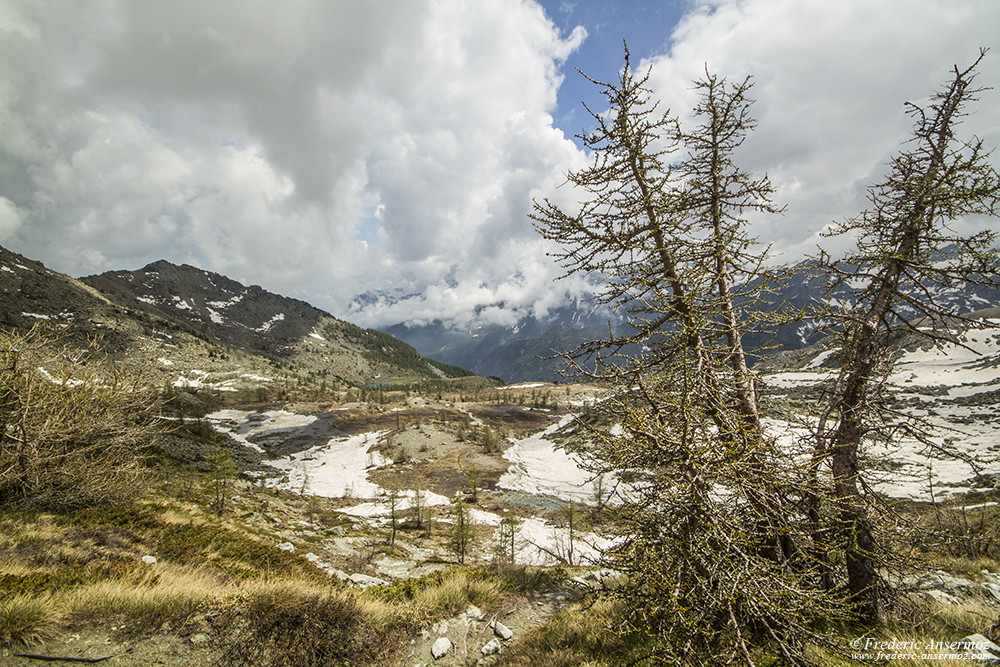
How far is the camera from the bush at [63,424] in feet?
29.4

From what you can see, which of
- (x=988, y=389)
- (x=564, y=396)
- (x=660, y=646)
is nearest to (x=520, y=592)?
(x=660, y=646)

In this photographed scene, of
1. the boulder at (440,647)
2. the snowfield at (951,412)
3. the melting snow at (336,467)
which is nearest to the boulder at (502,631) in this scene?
the boulder at (440,647)

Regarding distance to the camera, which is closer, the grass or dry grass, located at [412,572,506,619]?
the grass

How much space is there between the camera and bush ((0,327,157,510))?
29.4 feet

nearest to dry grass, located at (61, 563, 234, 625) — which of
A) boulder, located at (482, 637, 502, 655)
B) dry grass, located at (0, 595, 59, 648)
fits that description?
dry grass, located at (0, 595, 59, 648)

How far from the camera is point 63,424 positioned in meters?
10.1

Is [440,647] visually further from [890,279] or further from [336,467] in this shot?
[336,467]

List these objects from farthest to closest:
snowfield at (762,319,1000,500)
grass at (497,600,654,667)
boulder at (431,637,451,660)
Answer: snowfield at (762,319,1000,500)
boulder at (431,637,451,660)
grass at (497,600,654,667)

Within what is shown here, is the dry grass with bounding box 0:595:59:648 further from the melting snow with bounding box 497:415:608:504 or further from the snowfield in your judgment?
the melting snow with bounding box 497:415:608:504

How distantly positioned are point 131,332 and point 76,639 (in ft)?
482

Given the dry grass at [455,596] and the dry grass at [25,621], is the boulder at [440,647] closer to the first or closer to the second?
the dry grass at [455,596]

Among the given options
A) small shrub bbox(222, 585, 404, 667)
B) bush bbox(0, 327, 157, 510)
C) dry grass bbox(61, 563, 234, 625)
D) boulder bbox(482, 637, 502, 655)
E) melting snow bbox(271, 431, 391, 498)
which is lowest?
melting snow bbox(271, 431, 391, 498)

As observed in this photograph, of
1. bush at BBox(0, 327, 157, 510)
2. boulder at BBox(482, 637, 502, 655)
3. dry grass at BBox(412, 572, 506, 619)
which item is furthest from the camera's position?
bush at BBox(0, 327, 157, 510)

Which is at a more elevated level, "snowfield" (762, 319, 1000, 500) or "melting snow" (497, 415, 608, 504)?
"snowfield" (762, 319, 1000, 500)
